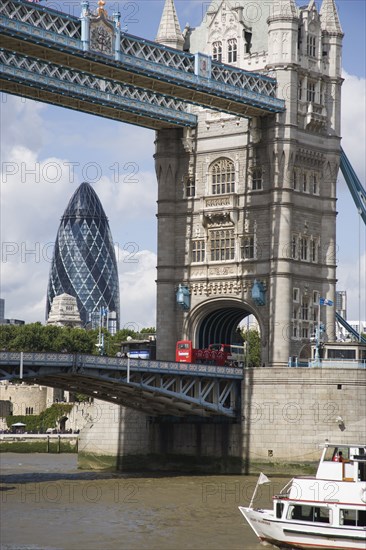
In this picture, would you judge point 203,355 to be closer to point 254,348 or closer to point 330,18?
point 330,18

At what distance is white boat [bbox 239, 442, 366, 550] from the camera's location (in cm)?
6569

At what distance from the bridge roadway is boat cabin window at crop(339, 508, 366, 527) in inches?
1071

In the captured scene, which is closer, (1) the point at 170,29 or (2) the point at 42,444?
(1) the point at 170,29

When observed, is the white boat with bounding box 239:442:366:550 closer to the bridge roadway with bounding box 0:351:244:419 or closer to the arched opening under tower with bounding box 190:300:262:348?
the bridge roadway with bounding box 0:351:244:419

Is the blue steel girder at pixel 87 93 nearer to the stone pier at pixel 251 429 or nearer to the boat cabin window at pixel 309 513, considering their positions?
the stone pier at pixel 251 429

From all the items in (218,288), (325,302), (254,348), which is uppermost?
(218,288)

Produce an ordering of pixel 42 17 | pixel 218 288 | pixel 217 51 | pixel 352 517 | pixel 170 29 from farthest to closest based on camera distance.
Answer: pixel 170 29 → pixel 217 51 → pixel 218 288 → pixel 42 17 → pixel 352 517

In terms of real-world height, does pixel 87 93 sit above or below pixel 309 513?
above

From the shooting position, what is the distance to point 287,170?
10931 centimetres

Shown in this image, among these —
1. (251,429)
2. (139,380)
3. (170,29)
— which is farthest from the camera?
(170,29)

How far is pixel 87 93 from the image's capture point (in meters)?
100

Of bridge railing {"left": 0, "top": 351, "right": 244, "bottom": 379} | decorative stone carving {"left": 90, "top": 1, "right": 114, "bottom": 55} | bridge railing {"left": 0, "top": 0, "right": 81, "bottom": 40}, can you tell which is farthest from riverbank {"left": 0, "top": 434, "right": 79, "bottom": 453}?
bridge railing {"left": 0, "top": 0, "right": 81, "bottom": 40}

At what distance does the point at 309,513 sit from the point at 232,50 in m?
55.5

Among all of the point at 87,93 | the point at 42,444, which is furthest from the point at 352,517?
the point at 42,444
